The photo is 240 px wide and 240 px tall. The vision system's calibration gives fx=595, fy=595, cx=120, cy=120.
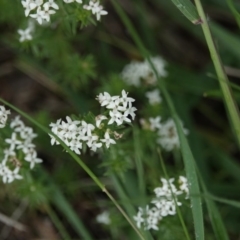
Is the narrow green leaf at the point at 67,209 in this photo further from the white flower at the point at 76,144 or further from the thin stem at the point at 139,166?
the white flower at the point at 76,144

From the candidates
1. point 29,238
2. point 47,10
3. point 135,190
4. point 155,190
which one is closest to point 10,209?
point 29,238

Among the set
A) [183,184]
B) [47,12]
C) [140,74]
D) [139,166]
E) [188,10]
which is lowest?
[183,184]

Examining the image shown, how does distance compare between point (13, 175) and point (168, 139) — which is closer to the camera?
point (13, 175)

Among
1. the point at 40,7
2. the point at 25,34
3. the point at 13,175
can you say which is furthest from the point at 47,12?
the point at 13,175

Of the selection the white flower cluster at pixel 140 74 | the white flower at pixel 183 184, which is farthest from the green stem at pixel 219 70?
the white flower cluster at pixel 140 74

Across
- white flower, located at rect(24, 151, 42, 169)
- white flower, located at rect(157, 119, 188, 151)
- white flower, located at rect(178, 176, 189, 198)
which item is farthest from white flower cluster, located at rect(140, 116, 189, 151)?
white flower, located at rect(24, 151, 42, 169)

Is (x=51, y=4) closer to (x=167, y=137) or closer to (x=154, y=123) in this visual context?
(x=154, y=123)

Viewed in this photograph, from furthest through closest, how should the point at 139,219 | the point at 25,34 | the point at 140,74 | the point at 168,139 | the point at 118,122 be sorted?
the point at 140,74, the point at 168,139, the point at 25,34, the point at 139,219, the point at 118,122

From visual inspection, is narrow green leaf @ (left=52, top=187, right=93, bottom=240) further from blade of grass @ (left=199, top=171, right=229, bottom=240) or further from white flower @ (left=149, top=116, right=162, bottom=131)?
blade of grass @ (left=199, top=171, right=229, bottom=240)
